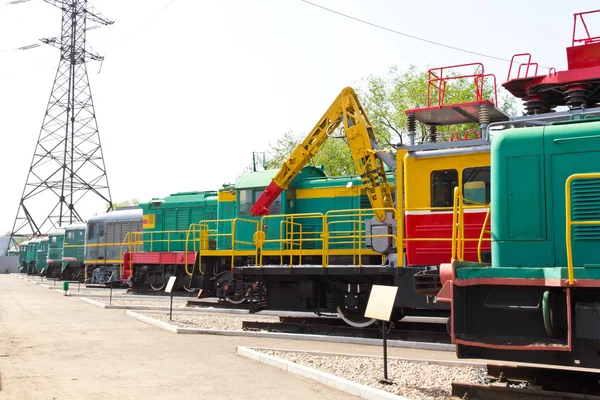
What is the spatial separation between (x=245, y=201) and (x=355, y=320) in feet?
21.2

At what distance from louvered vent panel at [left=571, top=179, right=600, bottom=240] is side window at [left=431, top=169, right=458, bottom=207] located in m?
3.74

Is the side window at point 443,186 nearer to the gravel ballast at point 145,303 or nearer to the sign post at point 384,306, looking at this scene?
the sign post at point 384,306

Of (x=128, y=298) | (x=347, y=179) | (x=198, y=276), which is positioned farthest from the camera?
(x=128, y=298)

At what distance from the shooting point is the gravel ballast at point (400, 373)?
7.14 m

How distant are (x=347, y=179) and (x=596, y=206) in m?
10.6

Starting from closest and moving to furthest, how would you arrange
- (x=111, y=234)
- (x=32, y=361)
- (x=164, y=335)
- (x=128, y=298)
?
(x=32, y=361), (x=164, y=335), (x=128, y=298), (x=111, y=234)

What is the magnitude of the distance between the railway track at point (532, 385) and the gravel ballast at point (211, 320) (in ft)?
23.6

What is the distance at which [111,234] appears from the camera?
2992 centimetres

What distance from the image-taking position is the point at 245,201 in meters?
18.0

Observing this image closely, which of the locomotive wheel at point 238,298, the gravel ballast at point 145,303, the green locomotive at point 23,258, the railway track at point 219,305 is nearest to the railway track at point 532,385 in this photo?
the railway track at point 219,305

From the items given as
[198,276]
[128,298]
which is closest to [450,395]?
[198,276]

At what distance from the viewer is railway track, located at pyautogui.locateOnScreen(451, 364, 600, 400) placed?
6.36 m

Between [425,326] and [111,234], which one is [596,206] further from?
[111,234]

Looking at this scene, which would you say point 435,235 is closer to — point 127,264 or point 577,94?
point 577,94
